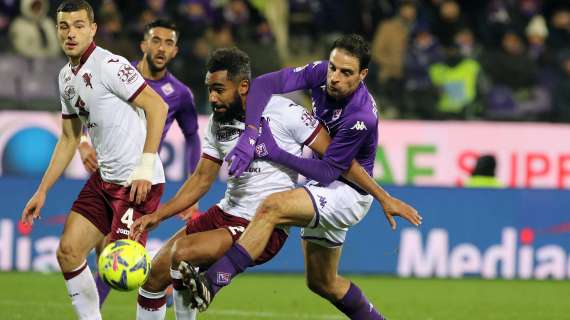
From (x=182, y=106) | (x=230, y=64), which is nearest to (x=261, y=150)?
(x=230, y=64)

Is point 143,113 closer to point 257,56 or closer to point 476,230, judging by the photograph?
point 476,230

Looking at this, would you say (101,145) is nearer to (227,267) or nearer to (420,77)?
(227,267)

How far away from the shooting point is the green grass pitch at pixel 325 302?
31.3ft

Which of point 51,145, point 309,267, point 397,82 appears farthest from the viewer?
point 397,82

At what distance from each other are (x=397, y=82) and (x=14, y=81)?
4849mm

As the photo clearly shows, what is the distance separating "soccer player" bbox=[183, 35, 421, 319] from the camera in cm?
684

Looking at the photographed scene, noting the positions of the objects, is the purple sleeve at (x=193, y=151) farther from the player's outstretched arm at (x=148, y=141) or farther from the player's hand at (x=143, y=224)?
the player's hand at (x=143, y=224)

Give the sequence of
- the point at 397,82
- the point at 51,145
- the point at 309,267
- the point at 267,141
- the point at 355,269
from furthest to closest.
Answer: the point at 397,82
the point at 51,145
the point at 355,269
the point at 309,267
the point at 267,141

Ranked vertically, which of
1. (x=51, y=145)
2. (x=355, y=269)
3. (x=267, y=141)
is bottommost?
(x=355, y=269)

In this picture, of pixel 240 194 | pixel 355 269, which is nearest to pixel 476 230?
pixel 355 269

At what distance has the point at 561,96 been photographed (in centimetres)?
1530

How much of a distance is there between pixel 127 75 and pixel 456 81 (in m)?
8.64

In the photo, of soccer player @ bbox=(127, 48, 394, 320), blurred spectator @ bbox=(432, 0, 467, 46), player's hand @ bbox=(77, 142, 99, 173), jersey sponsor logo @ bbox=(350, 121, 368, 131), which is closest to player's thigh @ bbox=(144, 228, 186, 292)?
soccer player @ bbox=(127, 48, 394, 320)

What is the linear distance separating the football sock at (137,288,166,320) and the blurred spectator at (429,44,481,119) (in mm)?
8368
